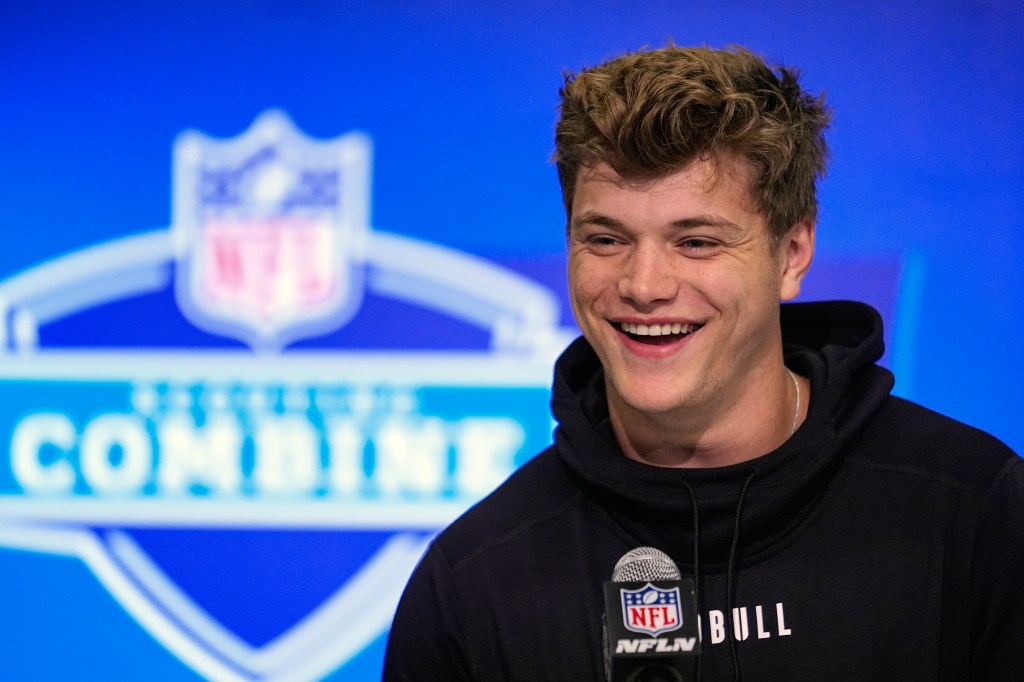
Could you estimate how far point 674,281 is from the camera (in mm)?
1612

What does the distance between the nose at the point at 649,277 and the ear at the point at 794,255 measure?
20cm

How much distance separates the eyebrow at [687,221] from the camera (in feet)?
5.25

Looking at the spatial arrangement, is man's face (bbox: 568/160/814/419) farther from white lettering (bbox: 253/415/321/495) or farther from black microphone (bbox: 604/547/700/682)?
white lettering (bbox: 253/415/321/495)

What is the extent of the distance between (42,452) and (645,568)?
6.26 ft

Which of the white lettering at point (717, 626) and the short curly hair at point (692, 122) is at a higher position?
the short curly hair at point (692, 122)

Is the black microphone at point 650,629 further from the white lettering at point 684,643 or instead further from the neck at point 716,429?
the neck at point 716,429

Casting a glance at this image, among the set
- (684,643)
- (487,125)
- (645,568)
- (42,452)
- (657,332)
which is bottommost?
(684,643)

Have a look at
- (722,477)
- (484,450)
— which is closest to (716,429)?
(722,477)

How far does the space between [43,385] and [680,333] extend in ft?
6.18

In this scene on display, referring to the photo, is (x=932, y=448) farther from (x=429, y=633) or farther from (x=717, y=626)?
(x=429, y=633)

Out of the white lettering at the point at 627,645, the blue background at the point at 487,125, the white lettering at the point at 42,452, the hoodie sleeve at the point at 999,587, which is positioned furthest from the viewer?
the white lettering at the point at 42,452

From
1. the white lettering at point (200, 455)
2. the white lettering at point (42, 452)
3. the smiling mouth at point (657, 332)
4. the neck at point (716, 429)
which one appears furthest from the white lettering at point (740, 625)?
the white lettering at point (42, 452)

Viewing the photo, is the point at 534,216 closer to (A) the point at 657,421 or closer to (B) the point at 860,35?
(B) the point at 860,35

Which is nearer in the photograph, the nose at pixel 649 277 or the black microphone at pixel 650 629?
the black microphone at pixel 650 629
